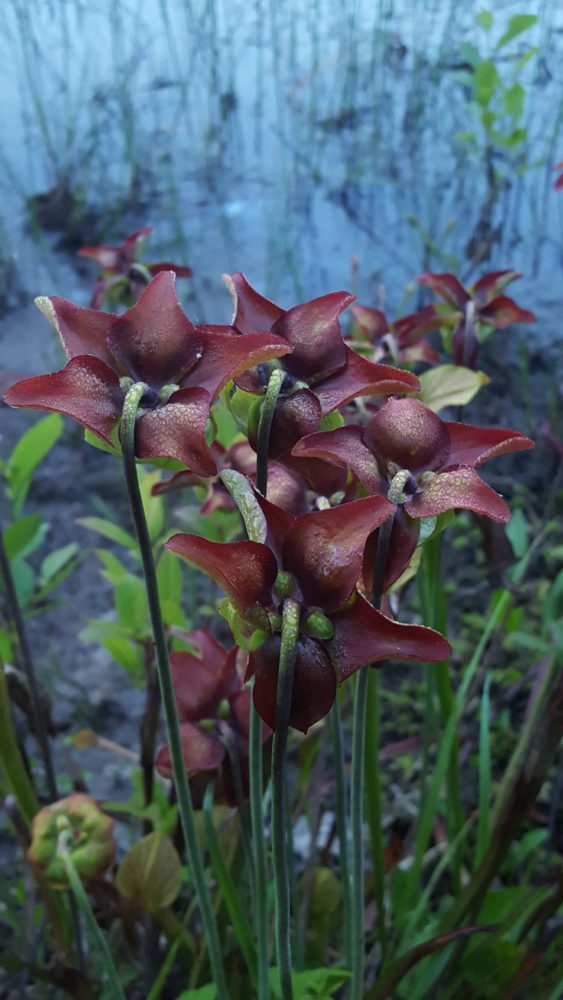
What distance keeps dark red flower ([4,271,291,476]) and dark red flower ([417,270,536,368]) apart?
33 centimetres

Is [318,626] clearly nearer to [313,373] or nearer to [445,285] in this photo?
[313,373]

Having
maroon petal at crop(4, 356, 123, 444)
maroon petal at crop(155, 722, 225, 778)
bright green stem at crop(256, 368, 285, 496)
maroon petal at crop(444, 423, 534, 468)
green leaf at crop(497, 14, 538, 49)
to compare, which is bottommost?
maroon petal at crop(155, 722, 225, 778)

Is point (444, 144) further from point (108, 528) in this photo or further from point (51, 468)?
point (108, 528)

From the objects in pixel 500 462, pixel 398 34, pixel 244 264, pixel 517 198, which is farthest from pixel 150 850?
pixel 398 34

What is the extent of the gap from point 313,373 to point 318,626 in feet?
0.44

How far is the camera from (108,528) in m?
0.82

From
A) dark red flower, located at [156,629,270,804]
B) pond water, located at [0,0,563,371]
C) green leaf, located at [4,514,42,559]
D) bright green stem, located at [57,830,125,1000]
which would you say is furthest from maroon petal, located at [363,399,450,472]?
pond water, located at [0,0,563,371]

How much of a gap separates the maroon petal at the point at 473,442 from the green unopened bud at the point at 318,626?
0.10m

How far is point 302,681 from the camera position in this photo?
327 mm

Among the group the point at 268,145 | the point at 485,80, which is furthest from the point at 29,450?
the point at 268,145

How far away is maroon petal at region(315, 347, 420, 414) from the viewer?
389mm

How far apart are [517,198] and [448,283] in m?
1.65

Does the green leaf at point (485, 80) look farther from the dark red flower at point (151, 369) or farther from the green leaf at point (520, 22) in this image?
the dark red flower at point (151, 369)

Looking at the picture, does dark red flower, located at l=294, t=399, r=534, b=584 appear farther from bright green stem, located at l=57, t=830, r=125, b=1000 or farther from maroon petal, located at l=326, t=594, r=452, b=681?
bright green stem, located at l=57, t=830, r=125, b=1000
